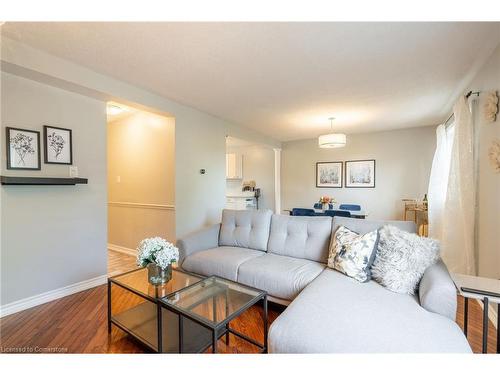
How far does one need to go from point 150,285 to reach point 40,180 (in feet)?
4.89

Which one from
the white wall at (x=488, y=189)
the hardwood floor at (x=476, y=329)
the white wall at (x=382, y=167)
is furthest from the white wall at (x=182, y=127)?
the white wall at (x=488, y=189)

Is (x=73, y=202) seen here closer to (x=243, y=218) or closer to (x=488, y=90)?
(x=243, y=218)

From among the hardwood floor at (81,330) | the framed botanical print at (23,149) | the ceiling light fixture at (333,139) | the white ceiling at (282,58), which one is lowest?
the hardwood floor at (81,330)

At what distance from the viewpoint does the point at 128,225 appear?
12.6ft

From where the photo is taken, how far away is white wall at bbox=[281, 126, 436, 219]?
4516 millimetres

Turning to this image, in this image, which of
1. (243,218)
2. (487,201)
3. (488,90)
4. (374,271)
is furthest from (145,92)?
(487,201)

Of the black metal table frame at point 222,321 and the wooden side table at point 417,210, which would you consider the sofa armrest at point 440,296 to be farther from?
the wooden side table at point 417,210

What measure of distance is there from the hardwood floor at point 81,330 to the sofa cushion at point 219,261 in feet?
1.30

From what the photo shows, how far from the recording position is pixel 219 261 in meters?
2.12

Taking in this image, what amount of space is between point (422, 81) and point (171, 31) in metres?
2.62

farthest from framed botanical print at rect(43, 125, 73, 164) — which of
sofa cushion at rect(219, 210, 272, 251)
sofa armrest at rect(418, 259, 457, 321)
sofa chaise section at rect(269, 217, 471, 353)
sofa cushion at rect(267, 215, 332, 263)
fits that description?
sofa armrest at rect(418, 259, 457, 321)

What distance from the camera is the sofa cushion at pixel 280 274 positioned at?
1.74m

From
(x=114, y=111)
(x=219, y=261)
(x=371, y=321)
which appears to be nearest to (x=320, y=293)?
(x=371, y=321)

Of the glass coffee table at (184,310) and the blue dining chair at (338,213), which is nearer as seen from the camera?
the glass coffee table at (184,310)
